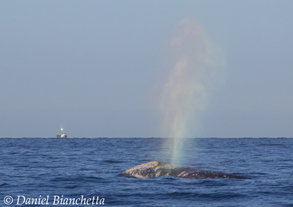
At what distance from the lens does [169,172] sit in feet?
83.4

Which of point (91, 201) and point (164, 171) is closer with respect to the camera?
point (91, 201)

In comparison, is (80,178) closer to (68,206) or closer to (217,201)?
(68,206)

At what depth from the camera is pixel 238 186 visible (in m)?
21.9

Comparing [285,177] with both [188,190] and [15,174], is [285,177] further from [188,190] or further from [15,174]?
[15,174]

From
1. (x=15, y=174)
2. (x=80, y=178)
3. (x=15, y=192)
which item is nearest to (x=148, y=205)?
(x=15, y=192)

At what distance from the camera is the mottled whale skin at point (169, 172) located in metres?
24.8

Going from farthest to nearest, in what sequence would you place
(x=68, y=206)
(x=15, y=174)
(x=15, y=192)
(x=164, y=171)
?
1. (x=15, y=174)
2. (x=164, y=171)
3. (x=15, y=192)
4. (x=68, y=206)

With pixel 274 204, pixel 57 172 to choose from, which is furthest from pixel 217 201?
pixel 57 172

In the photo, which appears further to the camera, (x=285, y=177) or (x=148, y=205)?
(x=285, y=177)

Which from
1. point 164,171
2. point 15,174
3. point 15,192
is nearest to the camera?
point 15,192

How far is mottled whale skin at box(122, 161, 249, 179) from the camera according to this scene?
24.8 meters

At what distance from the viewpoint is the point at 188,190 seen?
2088 cm

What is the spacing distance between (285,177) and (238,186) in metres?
5.77

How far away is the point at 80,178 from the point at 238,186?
9892 millimetres
